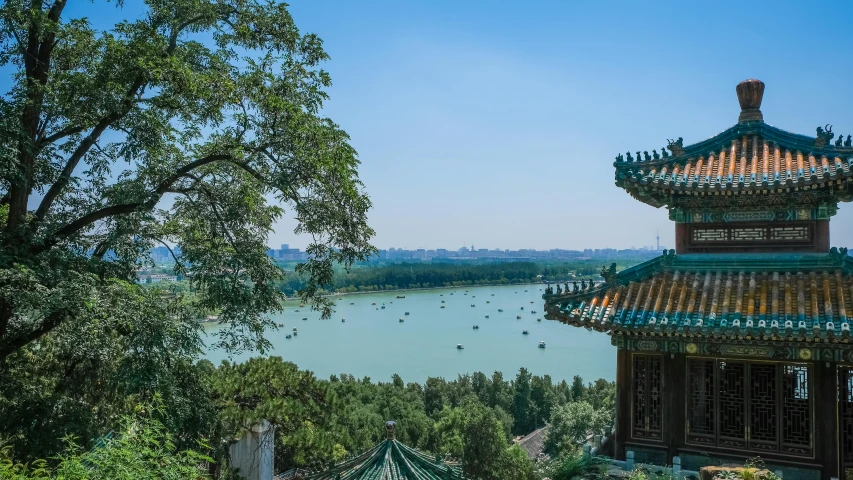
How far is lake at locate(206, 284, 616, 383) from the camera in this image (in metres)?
Answer: 48.6

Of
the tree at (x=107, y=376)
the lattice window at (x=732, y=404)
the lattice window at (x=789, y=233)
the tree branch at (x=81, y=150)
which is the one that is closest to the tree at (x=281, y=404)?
the tree at (x=107, y=376)

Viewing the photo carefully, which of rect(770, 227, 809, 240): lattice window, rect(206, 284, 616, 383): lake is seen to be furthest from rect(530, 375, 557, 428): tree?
rect(770, 227, 809, 240): lattice window

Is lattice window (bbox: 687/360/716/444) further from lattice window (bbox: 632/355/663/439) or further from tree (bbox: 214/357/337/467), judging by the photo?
tree (bbox: 214/357/337/467)

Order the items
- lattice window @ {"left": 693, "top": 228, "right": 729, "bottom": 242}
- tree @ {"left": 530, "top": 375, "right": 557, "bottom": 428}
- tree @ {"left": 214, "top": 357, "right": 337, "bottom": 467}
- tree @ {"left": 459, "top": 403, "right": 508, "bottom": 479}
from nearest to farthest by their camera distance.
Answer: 1. lattice window @ {"left": 693, "top": 228, "right": 729, "bottom": 242}
2. tree @ {"left": 214, "top": 357, "right": 337, "bottom": 467}
3. tree @ {"left": 459, "top": 403, "right": 508, "bottom": 479}
4. tree @ {"left": 530, "top": 375, "right": 557, "bottom": 428}

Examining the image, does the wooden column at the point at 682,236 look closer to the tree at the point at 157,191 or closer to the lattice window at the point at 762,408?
the lattice window at the point at 762,408

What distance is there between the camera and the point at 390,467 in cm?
768

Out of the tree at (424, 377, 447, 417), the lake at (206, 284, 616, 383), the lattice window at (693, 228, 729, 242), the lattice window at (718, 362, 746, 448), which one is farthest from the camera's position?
the lake at (206, 284, 616, 383)

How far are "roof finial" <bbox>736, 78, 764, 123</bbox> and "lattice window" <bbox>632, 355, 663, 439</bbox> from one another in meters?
3.38

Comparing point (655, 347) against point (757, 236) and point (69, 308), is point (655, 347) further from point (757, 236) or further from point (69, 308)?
point (69, 308)

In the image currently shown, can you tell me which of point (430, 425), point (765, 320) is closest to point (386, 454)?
point (765, 320)

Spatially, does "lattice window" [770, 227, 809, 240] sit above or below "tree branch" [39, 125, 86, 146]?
below

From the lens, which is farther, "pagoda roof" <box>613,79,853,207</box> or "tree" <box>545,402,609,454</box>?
"tree" <box>545,402,609,454</box>

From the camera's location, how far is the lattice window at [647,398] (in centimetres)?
699

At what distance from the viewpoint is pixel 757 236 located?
7.12 metres
